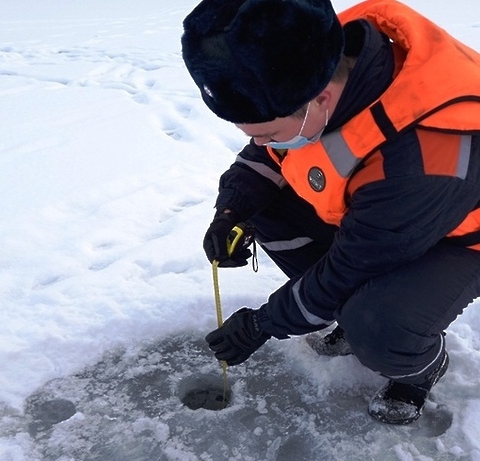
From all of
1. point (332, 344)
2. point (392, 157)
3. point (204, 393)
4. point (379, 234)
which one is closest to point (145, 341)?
point (204, 393)

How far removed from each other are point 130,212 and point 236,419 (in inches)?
55.9

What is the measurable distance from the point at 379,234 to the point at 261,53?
0.52 meters

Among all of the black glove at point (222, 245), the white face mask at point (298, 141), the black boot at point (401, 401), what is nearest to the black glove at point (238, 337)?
the black glove at point (222, 245)

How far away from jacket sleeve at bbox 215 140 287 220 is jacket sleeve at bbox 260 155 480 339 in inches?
A: 17.3

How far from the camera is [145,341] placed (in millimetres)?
2002

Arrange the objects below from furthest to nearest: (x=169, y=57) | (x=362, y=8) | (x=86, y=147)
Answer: (x=169, y=57) → (x=86, y=147) → (x=362, y=8)

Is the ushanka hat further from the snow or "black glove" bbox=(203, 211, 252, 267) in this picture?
the snow

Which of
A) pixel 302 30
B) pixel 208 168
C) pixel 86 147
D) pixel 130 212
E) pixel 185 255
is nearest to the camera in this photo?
pixel 302 30

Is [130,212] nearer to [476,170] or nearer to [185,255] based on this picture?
[185,255]

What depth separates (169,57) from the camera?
675 centimetres

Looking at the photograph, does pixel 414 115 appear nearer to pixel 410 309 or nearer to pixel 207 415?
pixel 410 309

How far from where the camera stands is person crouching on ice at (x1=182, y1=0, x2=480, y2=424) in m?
1.22

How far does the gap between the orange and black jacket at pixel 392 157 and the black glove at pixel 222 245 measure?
0.33 m

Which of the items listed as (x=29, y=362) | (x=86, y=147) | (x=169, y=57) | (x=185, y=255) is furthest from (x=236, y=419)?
(x=169, y=57)
